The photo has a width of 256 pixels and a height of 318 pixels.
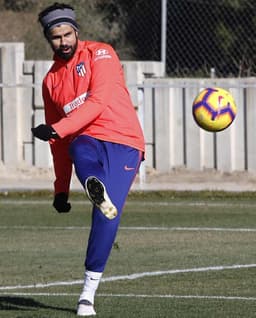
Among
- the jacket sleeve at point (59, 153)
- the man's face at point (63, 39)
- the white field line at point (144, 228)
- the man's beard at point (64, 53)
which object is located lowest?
the white field line at point (144, 228)

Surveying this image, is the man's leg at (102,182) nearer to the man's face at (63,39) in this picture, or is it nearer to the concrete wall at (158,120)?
the man's face at (63,39)

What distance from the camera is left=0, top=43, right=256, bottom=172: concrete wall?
18938 mm

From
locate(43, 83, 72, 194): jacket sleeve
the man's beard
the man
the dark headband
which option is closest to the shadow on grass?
the man

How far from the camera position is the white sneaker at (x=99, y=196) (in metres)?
7.63

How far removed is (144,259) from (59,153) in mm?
2692

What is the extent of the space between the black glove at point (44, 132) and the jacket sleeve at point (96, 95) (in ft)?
0.10

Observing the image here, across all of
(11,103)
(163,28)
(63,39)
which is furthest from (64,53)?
(11,103)

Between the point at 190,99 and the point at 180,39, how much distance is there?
1510 millimetres

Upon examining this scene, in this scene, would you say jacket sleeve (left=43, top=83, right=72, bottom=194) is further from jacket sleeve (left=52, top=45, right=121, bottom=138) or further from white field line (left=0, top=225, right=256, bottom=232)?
white field line (left=0, top=225, right=256, bottom=232)

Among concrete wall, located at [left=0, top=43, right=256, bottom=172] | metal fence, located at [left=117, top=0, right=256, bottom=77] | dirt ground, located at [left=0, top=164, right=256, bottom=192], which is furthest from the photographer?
metal fence, located at [left=117, top=0, right=256, bottom=77]

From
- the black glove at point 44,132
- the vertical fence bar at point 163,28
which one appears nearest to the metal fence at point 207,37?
the vertical fence bar at point 163,28

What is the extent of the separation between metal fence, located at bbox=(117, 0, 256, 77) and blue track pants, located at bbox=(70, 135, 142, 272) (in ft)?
39.6

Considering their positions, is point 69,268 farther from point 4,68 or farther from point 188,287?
point 4,68

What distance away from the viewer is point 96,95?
7.90 meters
